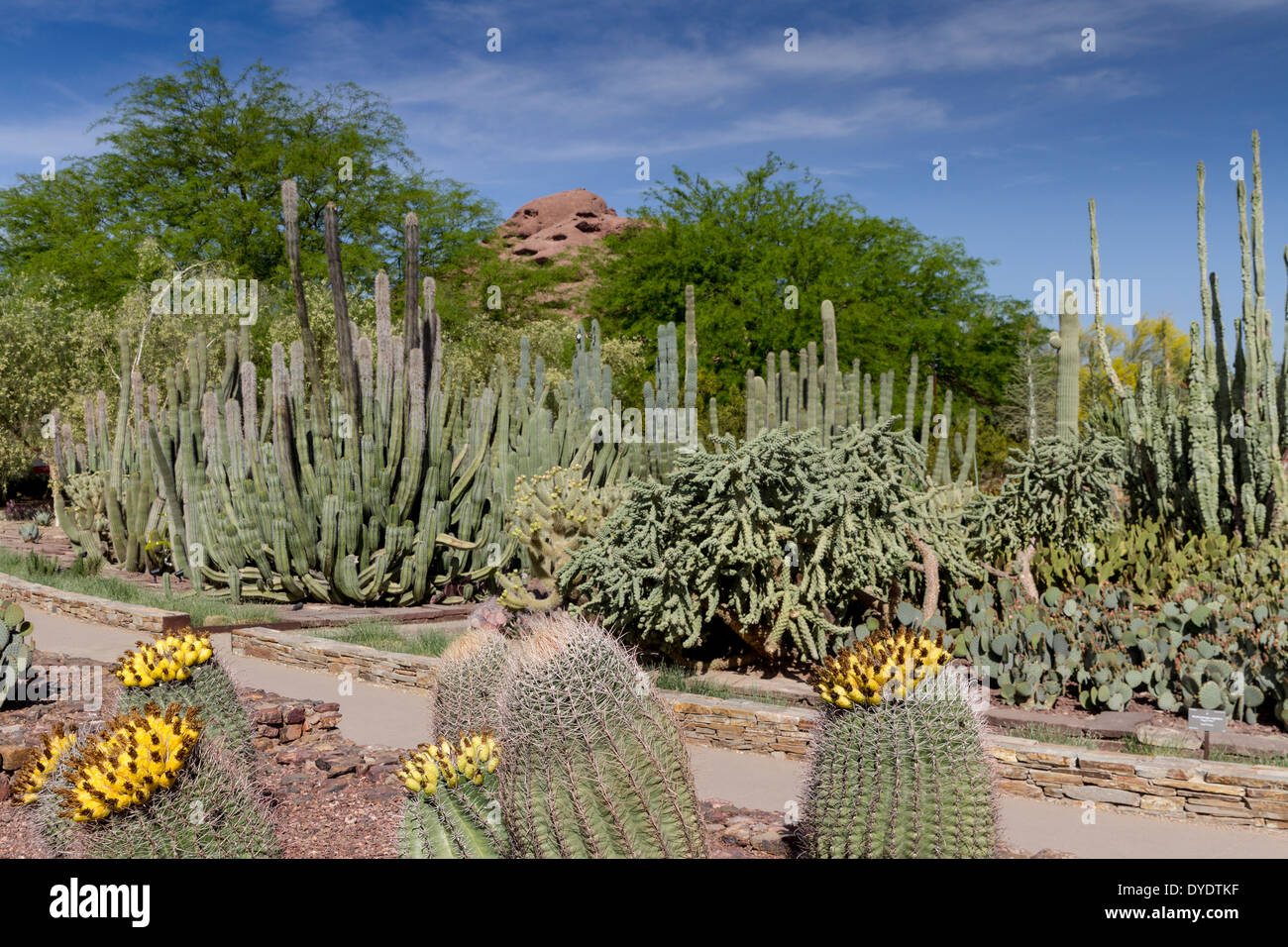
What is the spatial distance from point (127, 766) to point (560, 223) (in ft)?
269

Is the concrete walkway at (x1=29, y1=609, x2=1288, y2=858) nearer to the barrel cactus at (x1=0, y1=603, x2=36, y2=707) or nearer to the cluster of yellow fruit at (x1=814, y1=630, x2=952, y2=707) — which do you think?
the cluster of yellow fruit at (x1=814, y1=630, x2=952, y2=707)

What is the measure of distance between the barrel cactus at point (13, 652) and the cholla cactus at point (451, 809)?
4.99m

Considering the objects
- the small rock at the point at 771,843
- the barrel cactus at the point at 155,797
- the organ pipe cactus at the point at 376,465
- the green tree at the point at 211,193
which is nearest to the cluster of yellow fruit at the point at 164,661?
the barrel cactus at the point at 155,797

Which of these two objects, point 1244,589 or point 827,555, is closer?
point 827,555

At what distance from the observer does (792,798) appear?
489cm

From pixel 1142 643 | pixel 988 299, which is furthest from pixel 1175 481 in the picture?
pixel 988 299

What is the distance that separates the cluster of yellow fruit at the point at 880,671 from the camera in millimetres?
3240

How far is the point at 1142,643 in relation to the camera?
624 cm

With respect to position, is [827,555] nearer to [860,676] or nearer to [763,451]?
[763,451]

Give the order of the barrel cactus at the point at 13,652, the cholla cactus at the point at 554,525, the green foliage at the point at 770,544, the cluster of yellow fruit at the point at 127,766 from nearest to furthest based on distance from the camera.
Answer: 1. the cluster of yellow fruit at the point at 127,766
2. the green foliage at the point at 770,544
3. the barrel cactus at the point at 13,652
4. the cholla cactus at the point at 554,525

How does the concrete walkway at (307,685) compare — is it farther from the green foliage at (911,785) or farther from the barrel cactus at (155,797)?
the green foliage at (911,785)

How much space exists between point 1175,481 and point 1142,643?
485 centimetres

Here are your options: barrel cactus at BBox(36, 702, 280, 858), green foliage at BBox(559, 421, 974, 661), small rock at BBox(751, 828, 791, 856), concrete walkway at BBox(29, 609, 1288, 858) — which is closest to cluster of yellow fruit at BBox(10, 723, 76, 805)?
barrel cactus at BBox(36, 702, 280, 858)
